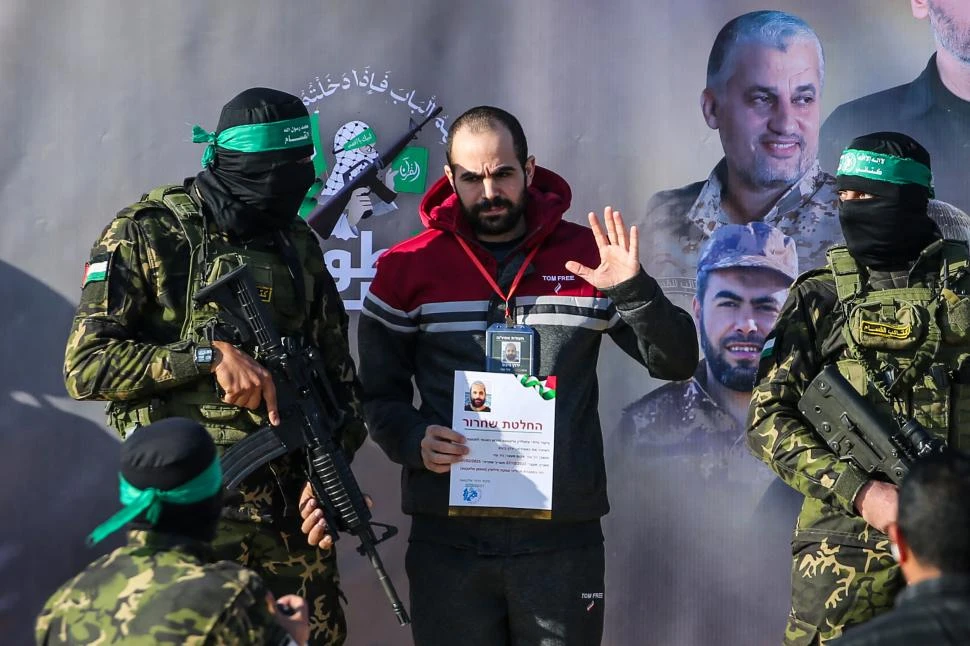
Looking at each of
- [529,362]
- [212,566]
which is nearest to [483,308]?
[529,362]

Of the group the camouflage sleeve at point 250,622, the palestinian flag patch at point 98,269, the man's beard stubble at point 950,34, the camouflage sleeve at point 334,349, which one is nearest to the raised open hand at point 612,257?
the camouflage sleeve at point 334,349

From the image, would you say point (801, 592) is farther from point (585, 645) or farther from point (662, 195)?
point (662, 195)

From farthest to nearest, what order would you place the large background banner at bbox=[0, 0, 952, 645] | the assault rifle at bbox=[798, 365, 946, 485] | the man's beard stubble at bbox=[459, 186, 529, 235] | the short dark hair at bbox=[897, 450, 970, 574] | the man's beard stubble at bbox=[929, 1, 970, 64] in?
1. the large background banner at bbox=[0, 0, 952, 645]
2. the man's beard stubble at bbox=[929, 1, 970, 64]
3. the man's beard stubble at bbox=[459, 186, 529, 235]
4. the assault rifle at bbox=[798, 365, 946, 485]
5. the short dark hair at bbox=[897, 450, 970, 574]

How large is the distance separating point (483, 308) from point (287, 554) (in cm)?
92

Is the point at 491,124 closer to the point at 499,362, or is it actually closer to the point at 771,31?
the point at 499,362

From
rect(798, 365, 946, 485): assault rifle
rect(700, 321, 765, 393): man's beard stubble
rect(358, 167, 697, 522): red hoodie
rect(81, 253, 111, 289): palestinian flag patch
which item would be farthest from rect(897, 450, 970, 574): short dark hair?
rect(700, 321, 765, 393): man's beard stubble

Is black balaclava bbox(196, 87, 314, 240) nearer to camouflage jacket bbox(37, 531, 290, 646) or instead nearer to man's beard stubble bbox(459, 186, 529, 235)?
man's beard stubble bbox(459, 186, 529, 235)

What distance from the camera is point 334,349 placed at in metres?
3.84

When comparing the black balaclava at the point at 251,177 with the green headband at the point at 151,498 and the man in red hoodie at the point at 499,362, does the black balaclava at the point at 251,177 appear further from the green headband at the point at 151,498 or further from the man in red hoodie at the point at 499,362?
the green headband at the point at 151,498

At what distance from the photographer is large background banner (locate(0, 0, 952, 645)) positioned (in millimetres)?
4625

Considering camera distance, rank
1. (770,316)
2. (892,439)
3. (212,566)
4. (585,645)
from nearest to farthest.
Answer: (212,566), (892,439), (585,645), (770,316)

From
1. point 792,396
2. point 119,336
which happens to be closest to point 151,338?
point 119,336

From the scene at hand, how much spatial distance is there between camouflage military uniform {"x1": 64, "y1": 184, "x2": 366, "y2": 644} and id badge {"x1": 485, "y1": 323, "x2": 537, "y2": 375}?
0.62 m

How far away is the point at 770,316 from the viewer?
4586 mm
